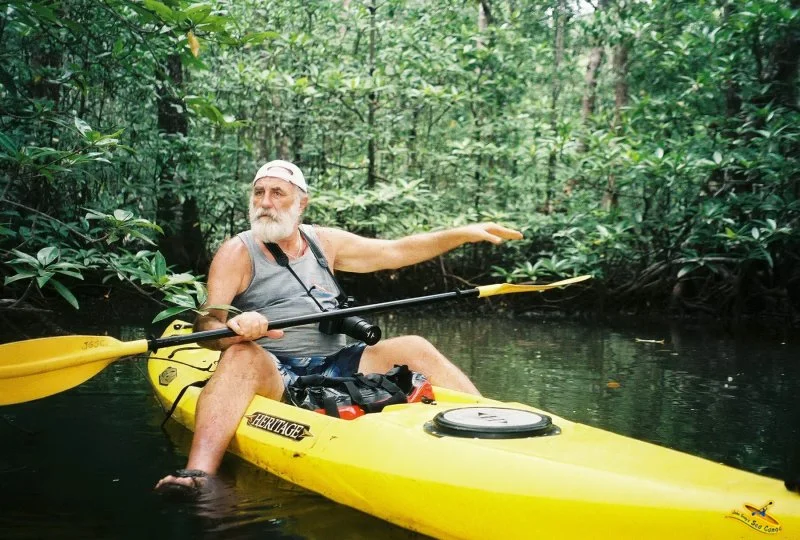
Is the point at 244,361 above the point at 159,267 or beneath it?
beneath

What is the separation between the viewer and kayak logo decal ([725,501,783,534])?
1.66 metres

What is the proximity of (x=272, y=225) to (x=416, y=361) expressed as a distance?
81 cm

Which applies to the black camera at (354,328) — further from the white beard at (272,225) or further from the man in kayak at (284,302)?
the white beard at (272,225)

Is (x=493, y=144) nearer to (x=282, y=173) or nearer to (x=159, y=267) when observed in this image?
(x=282, y=173)

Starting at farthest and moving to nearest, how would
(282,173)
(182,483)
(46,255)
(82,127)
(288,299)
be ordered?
(282,173) < (288,299) < (82,127) < (182,483) < (46,255)

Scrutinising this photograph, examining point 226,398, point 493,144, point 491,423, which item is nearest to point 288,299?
point 226,398

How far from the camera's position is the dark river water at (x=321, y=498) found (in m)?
2.23

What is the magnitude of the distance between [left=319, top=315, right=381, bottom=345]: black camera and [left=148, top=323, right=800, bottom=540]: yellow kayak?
0.30m

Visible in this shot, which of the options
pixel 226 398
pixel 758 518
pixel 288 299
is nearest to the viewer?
A: pixel 758 518

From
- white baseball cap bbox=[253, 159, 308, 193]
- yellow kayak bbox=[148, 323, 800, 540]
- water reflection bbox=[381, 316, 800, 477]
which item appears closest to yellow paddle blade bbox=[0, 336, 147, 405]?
yellow kayak bbox=[148, 323, 800, 540]

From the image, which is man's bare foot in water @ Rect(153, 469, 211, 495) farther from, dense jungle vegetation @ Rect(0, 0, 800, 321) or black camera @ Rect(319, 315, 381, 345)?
dense jungle vegetation @ Rect(0, 0, 800, 321)

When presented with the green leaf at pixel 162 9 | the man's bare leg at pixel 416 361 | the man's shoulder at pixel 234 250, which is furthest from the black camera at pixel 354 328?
the green leaf at pixel 162 9

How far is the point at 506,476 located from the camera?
197 centimetres

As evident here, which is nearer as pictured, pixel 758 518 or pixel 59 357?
pixel 758 518
